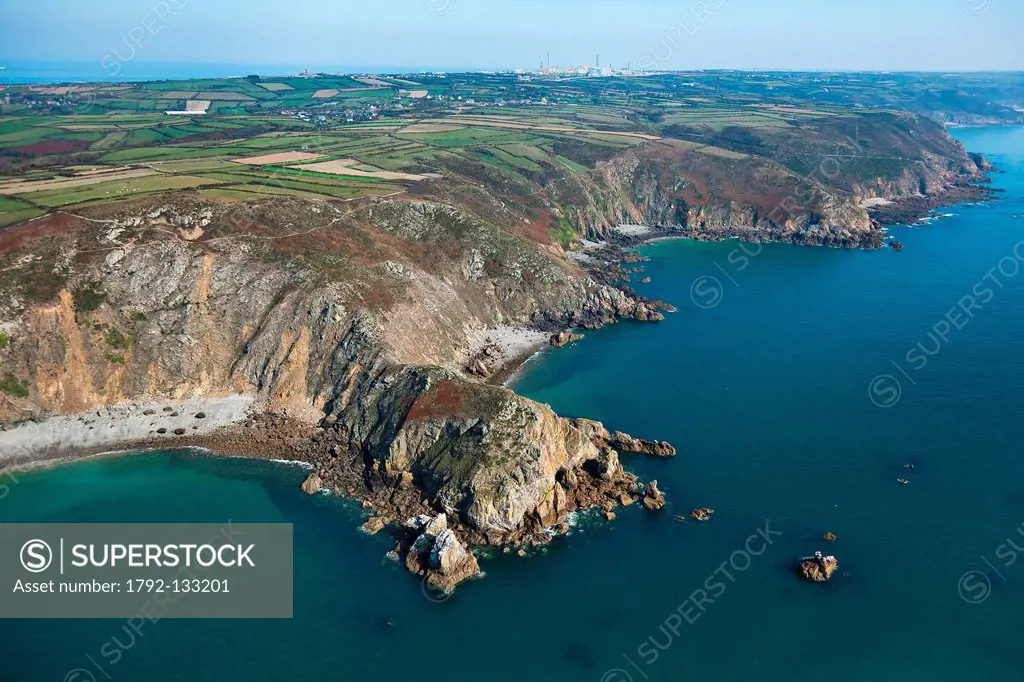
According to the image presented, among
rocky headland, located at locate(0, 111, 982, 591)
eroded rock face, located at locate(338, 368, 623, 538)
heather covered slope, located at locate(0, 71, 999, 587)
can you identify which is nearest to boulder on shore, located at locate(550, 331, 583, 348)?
rocky headland, located at locate(0, 111, 982, 591)

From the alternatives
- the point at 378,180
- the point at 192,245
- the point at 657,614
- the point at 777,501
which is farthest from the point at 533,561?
the point at 378,180

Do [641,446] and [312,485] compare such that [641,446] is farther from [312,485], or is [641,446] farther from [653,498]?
[312,485]

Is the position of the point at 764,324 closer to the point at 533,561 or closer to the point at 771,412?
the point at 771,412

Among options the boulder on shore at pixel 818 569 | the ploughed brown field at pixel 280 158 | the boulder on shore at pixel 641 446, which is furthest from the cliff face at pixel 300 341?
the ploughed brown field at pixel 280 158

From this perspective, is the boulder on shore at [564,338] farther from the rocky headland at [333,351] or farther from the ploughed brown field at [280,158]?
the ploughed brown field at [280,158]

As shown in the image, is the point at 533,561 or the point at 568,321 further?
the point at 568,321

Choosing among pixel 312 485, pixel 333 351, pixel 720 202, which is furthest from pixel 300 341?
pixel 720 202
